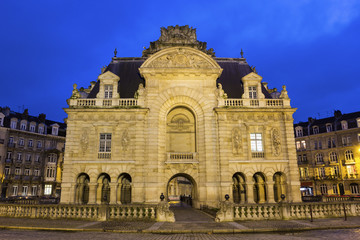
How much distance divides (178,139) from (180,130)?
1082 millimetres

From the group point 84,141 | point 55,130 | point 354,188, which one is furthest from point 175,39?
point 354,188

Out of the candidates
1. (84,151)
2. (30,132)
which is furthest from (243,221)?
(30,132)

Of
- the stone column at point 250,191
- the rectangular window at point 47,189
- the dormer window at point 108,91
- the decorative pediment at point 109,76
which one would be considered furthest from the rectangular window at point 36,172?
the stone column at point 250,191

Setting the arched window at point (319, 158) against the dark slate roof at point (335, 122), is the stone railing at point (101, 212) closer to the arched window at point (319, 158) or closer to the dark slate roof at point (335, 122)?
the dark slate roof at point (335, 122)

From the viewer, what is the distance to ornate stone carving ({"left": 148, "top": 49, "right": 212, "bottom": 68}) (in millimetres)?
29875

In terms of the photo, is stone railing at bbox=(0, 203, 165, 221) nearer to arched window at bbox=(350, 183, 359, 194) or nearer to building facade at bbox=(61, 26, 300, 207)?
building facade at bbox=(61, 26, 300, 207)

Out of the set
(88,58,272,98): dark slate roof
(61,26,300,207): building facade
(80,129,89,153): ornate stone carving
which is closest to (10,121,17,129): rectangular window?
(88,58,272,98): dark slate roof

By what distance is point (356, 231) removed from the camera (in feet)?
43.5

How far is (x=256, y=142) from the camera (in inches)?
1134

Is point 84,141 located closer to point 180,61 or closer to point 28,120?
point 180,61

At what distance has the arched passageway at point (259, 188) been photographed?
28.2 m

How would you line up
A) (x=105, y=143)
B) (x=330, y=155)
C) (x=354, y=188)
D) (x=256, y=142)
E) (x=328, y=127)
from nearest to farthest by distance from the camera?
(x=105, y=143)
(x=256, y=142)
(x=354, y=188)
(x=330, y=155)
(x=328, y=127)

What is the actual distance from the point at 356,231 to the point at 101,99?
25185mm

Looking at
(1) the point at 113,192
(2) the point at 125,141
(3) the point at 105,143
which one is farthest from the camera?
(3) the point at 105,143
